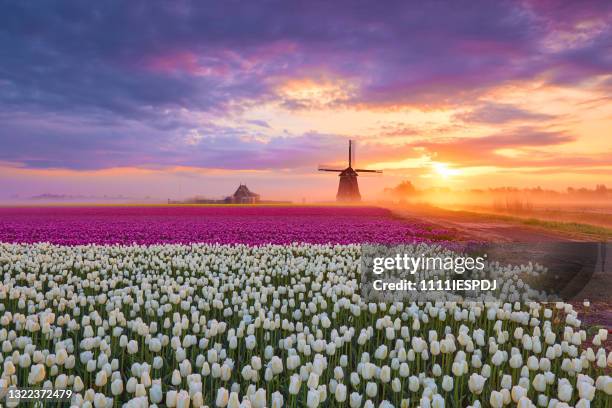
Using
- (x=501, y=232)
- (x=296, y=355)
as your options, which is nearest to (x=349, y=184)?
(x=501, y=232)

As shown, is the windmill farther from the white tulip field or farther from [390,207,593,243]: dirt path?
the white tulip field

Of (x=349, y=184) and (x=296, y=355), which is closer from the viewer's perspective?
(x=296, y=355)

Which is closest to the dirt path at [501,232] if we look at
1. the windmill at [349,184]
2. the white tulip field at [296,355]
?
the white tulip field at [296,355]

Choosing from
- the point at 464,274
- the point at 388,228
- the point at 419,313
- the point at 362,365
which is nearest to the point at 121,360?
the point at 362,365

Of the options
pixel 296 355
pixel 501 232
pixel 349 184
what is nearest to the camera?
pixel 296 355

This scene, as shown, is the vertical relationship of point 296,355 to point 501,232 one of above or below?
below

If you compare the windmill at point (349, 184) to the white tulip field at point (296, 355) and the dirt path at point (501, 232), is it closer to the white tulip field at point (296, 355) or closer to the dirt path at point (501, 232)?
the dirt path at point (501, 232)

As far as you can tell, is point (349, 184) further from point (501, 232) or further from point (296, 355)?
point (296, 355)

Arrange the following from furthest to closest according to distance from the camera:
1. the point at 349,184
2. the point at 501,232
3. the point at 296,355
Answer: the point at 349,184 → the point at 501,232 → the point at 296,355

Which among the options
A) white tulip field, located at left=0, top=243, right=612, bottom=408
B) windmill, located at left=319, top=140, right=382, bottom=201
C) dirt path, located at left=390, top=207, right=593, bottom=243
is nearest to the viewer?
white tulip field, located at left=0, top=243, right=612, bottom=408

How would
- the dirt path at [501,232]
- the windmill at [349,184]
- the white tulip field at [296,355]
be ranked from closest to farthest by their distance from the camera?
1. the white tulip field at [296,355]
2. the dirt path at [501,232]
3. the windmill at [349,184]

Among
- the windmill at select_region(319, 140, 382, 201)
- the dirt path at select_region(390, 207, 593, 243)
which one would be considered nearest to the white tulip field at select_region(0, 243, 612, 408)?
the dirt path at select_region(390, 207, 593, 243)

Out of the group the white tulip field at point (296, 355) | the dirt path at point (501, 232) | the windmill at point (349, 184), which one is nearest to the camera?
the white tulip field at point (296, 355)

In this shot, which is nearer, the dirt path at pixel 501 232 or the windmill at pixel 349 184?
the dirt path at pixel 501 232
